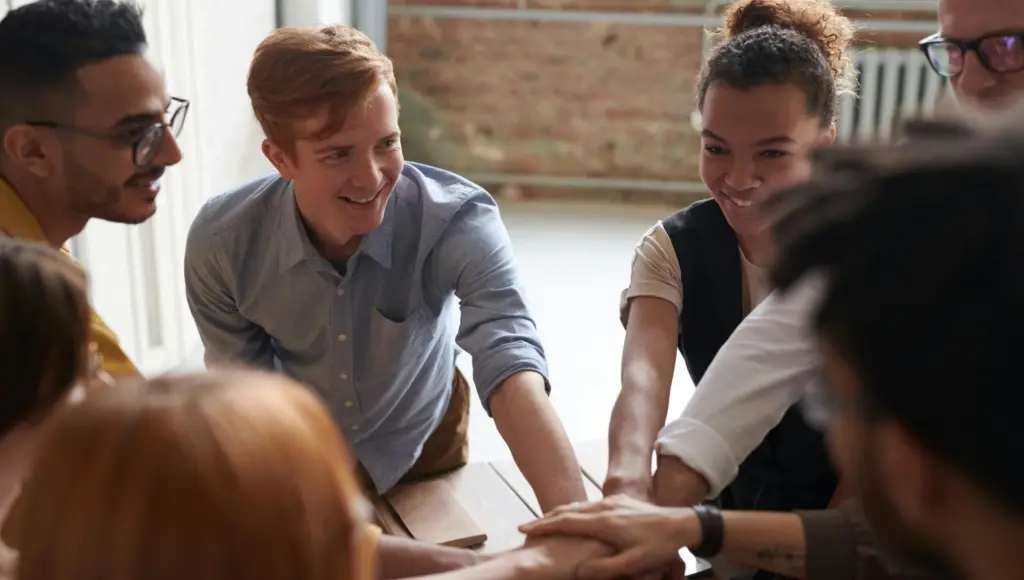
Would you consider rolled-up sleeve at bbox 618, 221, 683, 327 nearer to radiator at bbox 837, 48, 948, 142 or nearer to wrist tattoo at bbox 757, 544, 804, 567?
wrist tattoo at bbox 757, 544, 804, 567

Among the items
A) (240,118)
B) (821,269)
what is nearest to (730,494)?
(821,269)

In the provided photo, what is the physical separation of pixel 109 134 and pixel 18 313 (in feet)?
2.56

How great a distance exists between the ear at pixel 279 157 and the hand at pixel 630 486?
730mm

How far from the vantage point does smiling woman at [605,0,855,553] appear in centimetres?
149

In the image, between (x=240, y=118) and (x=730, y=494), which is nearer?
(x=730, y=494)

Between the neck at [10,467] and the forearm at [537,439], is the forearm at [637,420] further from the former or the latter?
the neck at [10,467]

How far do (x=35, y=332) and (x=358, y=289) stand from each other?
0.83 meters

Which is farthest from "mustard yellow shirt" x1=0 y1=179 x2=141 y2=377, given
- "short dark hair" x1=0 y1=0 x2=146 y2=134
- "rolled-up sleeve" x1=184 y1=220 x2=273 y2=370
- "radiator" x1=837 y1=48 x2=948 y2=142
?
"radiator" x1=837 y1=48 x2=948 y2=142

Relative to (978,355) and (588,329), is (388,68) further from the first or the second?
(588,329)

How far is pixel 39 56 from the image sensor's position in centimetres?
154

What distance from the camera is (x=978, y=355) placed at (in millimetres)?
540

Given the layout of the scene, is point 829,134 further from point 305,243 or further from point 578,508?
point 305,243

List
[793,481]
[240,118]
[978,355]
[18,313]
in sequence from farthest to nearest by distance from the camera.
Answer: [240,118] < [793,481] < [18,313] < [978,355]

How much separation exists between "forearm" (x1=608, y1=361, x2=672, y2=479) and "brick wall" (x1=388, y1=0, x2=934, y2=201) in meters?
4.14
